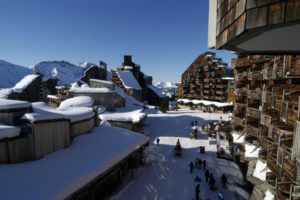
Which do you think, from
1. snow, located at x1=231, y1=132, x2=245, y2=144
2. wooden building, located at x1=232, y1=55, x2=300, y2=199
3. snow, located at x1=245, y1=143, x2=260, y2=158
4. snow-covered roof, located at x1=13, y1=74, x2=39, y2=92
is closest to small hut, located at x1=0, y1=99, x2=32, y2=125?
wooden building, located at x1=232, y1=55, x2=300, y2=199

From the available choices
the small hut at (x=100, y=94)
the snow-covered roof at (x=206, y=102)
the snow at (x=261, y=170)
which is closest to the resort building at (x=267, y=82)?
the snow at (x=261, y=170)

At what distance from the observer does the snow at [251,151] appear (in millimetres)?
23484

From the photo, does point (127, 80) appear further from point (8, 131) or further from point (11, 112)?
point (8, 131)

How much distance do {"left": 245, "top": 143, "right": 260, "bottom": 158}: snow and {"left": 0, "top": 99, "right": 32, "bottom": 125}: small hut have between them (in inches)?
754

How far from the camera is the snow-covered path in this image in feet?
65.9

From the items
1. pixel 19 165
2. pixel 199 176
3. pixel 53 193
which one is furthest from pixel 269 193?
pixel 19 165

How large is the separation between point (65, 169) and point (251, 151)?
16993 millimetres

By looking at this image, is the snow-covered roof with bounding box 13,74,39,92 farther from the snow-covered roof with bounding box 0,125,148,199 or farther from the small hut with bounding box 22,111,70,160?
the small hut with bounding box 22,111,70,160

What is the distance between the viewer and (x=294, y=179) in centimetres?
1188

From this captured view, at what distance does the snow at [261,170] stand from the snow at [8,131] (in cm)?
1663

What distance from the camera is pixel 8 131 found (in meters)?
15.1

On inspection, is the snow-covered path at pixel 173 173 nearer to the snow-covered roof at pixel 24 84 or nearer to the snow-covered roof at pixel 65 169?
the snow-covered roof at pixel 65 169

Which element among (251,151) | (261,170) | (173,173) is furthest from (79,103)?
(261,170)

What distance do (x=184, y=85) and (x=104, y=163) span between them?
53.7 m
